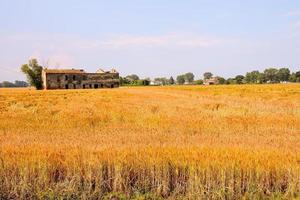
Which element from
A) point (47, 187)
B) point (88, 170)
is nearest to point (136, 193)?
point (88, 170)

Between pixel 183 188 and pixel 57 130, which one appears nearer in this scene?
pixel 183 188

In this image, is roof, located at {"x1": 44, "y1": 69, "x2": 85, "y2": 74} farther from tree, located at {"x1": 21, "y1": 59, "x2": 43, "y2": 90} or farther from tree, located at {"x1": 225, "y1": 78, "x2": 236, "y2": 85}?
tree, located at {"x1": 225, "y1": 78, "x2": 236, "y2": 85}

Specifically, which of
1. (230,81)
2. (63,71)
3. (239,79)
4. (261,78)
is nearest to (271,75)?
(261,78)

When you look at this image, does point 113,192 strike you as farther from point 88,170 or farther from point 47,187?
point 47,187

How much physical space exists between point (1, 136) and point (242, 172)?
8604 mm

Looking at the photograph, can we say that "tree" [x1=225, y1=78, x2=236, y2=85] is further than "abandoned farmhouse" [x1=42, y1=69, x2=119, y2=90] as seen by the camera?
Yes

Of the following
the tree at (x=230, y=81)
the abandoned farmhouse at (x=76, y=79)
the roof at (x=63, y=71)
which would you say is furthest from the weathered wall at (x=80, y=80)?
the tree at (x=230, y=81)

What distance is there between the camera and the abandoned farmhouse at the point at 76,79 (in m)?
110

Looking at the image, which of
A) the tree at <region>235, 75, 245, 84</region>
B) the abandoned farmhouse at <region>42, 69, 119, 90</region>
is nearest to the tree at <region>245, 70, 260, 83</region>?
the tree at <region>235, 75, 245, 84</region>

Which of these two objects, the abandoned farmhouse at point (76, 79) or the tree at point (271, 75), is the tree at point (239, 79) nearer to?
the tree at point (271, 75)

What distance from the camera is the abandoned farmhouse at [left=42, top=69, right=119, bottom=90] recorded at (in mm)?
109625

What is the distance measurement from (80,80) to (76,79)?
4.58ft

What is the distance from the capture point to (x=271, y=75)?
180 metres

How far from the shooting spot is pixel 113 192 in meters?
8.02
